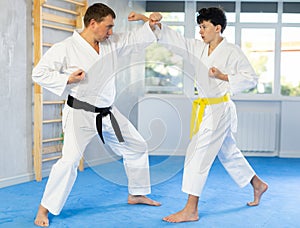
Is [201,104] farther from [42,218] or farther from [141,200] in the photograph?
[42,218]

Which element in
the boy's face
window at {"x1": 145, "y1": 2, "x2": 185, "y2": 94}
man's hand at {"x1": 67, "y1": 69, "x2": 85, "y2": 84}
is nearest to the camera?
man's hand at {"x1": 67, "y1": 69, "x2": 85, "y2": 84}

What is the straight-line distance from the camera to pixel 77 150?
9.10ft

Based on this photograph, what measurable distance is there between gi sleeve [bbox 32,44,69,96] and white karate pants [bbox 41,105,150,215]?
23 centimetres

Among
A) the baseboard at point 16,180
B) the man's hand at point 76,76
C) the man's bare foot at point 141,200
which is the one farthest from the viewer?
the baseboard at point 16,180

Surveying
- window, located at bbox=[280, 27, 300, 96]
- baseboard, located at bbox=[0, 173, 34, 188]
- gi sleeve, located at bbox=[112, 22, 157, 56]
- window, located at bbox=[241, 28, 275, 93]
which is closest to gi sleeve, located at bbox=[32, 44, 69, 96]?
gi sleeve, located at bbox=[112, 22, 157, 56]

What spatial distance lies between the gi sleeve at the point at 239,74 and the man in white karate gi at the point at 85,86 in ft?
1.88

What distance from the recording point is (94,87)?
2855 mm

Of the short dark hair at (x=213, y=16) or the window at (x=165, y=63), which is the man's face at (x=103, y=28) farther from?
the window at (x=165, y=63)

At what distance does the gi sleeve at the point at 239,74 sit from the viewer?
2847 mm

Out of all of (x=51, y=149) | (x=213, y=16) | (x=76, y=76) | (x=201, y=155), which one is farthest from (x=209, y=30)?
(x=51, y=149)

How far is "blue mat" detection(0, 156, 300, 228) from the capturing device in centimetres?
284

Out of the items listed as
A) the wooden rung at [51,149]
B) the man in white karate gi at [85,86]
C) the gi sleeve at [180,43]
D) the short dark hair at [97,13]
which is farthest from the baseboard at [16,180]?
the gi sleeve at [180,43]

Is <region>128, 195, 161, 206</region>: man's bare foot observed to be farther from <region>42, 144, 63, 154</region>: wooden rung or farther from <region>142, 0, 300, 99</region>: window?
<region>142, 0, 300, 99</region>: window

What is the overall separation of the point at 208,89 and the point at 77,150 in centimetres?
96
